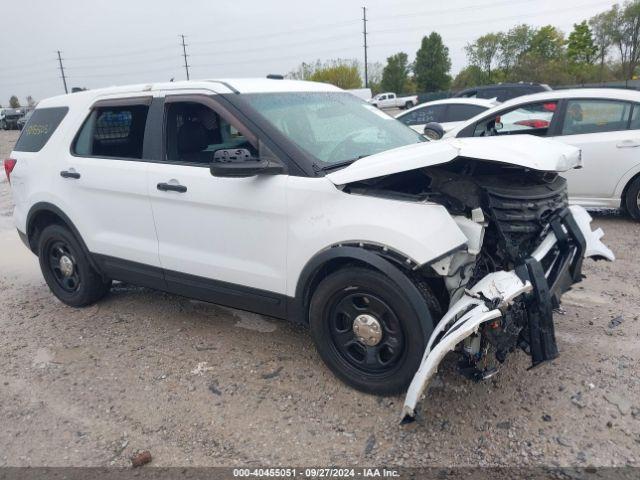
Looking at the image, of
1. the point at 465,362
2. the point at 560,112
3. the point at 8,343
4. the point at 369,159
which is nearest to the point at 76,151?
the point at 8,343

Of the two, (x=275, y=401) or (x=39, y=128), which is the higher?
(x=39, y=128)

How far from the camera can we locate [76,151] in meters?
4.42

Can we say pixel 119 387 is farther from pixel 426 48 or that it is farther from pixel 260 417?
pixel 426 48

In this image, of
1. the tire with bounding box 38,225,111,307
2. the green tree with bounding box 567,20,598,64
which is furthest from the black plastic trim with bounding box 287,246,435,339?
the green tree with bounding box 567,20,598,64

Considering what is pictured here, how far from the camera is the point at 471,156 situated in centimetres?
278

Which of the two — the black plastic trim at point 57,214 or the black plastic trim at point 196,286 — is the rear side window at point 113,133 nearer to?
the black plastic trim at point 57,214

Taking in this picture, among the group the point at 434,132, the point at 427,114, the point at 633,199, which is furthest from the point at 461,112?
the point at 434,132

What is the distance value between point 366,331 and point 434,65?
6980 cm

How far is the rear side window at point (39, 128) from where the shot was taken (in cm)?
464

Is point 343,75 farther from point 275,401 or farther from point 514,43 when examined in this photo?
point 275,401

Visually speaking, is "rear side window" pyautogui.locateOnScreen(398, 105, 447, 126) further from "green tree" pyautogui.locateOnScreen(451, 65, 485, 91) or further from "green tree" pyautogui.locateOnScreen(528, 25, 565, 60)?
"green tree" pyautogui.locateOnScreen(528, 25, 565, 60)

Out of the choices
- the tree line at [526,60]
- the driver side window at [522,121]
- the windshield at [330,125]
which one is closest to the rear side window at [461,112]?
the driver side window at [522,121]

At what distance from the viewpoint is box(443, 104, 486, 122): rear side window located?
9.96 m

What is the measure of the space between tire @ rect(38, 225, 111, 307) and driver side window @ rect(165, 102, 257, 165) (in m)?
1.40
